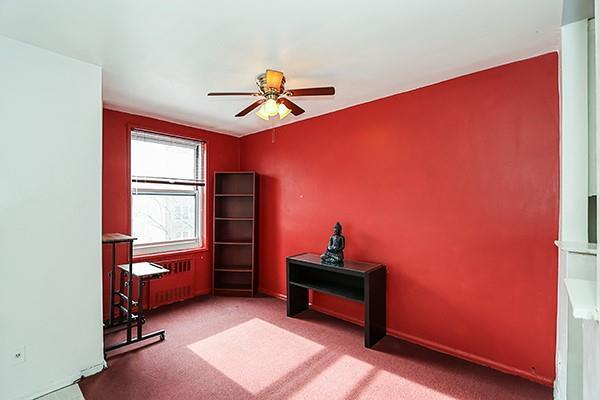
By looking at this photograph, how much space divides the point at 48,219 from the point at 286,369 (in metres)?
2.16

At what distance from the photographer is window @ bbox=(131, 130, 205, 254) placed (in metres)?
3.57

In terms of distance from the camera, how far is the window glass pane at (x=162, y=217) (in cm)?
358

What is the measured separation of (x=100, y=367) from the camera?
228cm

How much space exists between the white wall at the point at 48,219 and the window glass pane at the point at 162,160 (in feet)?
4.33

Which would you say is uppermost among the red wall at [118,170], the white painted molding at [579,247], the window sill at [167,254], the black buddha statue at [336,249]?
the red wall at [118,170]

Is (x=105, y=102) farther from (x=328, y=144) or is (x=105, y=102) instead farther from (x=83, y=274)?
(x=328, y=144)

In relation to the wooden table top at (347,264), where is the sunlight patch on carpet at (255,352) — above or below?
below

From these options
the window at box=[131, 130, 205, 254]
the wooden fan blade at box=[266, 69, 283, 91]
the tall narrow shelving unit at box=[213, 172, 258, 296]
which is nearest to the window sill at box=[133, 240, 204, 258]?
the window at box=[131, 130, 205, 254]

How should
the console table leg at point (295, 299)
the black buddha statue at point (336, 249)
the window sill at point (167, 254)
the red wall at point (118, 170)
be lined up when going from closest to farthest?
the black buddha statue at point (336, 249) < the red wall at point (118, 170) < the console table leg at point (295, 299) < the window sill at point (167, 254)

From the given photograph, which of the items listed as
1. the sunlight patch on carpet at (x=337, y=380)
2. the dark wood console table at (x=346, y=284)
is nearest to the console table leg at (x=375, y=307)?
the dark wood console table at (x=346, y=284)

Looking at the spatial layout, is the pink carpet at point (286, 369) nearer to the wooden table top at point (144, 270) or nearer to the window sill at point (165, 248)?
the wooden table top at point (144, 270)

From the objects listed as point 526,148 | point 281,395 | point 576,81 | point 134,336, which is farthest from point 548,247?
point 134,336

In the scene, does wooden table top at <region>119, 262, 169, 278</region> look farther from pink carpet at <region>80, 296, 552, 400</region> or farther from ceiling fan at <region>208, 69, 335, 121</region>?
ceiling fan at <region>208, 69, 335, 121</region>

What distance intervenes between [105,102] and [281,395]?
3416 mm
